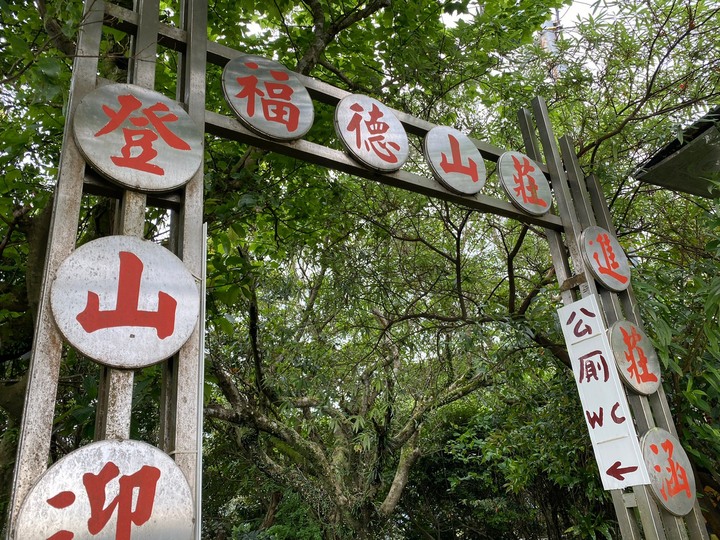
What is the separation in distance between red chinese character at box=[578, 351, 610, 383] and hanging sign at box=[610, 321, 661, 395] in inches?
4.6

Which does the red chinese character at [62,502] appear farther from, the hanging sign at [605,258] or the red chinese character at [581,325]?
the hanging sign at [605,258]

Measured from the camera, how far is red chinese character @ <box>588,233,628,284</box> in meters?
3.27

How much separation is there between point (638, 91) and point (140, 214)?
4.09 meters

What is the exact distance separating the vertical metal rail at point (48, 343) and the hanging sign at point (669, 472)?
271 centimetres

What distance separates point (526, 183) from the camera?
130 inches

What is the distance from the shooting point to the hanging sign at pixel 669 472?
275 cm

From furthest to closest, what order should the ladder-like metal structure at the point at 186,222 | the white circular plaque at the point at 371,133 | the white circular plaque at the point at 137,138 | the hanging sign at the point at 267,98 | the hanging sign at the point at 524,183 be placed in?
the hanging sign at the point at 524,183 < the white circular plaque at the point at 371,133 < the hanging sign at the point at 267,98 < the white circular plaque at the point at 137,138 < the ladder-like metal structure at the point at 186,222

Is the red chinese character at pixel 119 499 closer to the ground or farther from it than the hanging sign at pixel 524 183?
closer to the ground

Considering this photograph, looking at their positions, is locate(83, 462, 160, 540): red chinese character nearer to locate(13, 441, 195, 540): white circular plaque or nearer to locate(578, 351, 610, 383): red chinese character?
locate(13, 441, 195, 540): white circular plaque

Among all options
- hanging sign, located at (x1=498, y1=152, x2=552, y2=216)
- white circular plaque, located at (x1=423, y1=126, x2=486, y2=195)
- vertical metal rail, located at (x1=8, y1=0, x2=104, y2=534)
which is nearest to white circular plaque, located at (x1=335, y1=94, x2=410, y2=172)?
white circular plaque, located at (x1=423, y1=126, x2=486, y2=195)

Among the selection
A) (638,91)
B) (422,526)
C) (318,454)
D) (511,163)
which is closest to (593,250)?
(511,163)

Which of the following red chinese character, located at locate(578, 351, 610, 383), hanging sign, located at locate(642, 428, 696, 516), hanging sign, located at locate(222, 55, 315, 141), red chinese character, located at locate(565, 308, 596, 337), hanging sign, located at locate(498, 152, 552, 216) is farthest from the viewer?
hanging sign, located at locate(498, 152, 552, 216)

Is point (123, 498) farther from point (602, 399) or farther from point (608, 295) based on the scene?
point (608, 295)

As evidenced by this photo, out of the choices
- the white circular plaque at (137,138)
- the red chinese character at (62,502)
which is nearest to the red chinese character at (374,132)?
the white circular plaque at (137,138)
